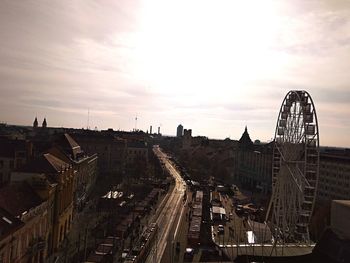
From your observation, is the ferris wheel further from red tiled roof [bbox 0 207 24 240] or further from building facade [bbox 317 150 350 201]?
building facade [bbox 317 150 350 201]

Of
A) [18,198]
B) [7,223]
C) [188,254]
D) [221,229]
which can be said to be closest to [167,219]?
[221,229]

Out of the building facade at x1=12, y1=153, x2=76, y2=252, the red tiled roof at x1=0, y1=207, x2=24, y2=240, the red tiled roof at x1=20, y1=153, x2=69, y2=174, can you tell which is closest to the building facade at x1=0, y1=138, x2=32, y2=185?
the building facade at x1=12, y1=153, x2=76, y2=252

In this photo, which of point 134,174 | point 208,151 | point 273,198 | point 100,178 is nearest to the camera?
point 273,198

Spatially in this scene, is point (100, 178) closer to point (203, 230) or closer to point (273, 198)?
point (203, 230)

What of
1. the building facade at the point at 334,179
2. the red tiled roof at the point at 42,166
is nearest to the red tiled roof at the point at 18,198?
the red tiled roof at the point at 42,166

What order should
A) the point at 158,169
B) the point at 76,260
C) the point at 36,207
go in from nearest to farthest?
1. the point at 36,207
2. the point at 76,260
3. the point at 158,169

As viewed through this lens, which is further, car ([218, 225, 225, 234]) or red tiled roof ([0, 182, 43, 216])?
car ([218, 225, 225, 234])

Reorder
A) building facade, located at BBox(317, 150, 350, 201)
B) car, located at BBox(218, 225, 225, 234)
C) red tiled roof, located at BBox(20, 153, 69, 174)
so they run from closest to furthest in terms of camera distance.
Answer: red tiled roof, located at BBox(20, 153, 69, 174)
car, located at BBox(218, 225, 225, 234)
building facade, located at BBox(317, 150, 350, 201)

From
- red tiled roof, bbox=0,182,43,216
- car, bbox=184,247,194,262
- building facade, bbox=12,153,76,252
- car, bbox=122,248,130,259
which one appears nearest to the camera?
red tiled roof, bbox=0,182,43,216

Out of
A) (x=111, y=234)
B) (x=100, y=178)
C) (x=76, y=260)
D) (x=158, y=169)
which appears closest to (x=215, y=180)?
(x=158, y=169)
